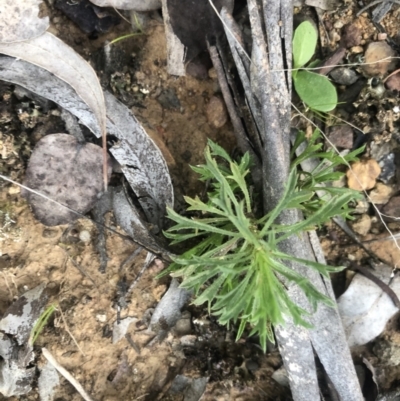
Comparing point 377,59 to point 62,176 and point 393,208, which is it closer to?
point 393,208

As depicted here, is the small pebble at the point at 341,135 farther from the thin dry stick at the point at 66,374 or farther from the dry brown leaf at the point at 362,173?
the thin dry stick at the point at 66,374

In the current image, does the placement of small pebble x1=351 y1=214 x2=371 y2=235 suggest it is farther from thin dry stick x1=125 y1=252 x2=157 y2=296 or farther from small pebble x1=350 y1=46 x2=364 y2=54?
thin dry stick x1=125 y1=252 x2=157 y2=296

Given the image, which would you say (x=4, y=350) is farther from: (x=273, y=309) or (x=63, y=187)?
(x=273, y=309)


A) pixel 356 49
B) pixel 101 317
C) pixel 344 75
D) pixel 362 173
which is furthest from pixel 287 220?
pixel 101 317

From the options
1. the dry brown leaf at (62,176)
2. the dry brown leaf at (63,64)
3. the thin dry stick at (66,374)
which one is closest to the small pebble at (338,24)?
the dry brown leaf at (63,64)

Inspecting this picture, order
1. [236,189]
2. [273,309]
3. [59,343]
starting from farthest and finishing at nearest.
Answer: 1. [59,343]
2. [236,189]
3. [273,309]

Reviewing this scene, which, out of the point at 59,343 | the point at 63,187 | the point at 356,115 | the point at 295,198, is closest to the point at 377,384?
the point at 295,198
